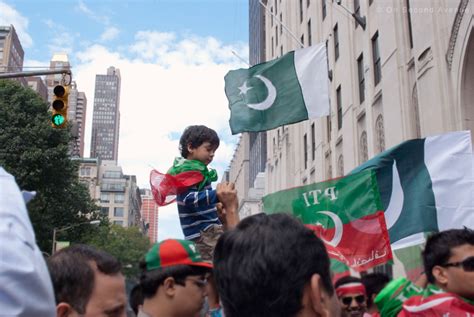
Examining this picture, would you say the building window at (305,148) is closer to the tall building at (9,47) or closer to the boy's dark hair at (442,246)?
the boy's dark hair at (442,246)

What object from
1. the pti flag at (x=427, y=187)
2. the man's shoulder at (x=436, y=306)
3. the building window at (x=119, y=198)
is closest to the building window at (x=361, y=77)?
the pti flag at (x=427, y=187)

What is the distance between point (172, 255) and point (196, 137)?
4.14 ft

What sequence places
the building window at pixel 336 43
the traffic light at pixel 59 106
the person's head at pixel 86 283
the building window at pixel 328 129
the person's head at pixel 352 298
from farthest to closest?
the building window at pixel 328 129, the building window at pixel 336 43, the traffic light at pixel 59 106, the person's head at pixel 352 298, the person's head at pixel 86 283

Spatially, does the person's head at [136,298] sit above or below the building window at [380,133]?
Result: below

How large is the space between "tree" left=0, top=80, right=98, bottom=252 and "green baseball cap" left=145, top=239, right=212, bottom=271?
2481cm

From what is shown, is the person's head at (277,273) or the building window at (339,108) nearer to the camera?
the person's head at (277,273)

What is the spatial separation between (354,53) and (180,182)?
16.8 metres

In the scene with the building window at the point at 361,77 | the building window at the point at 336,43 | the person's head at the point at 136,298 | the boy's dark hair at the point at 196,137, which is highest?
the building window at the point at 336,43

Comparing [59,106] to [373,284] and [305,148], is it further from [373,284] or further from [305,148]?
[305,148]

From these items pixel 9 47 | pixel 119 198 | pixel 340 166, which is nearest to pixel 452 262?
pixel 340 166

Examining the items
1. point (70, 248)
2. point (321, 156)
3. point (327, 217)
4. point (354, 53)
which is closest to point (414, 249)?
point (327, 217)

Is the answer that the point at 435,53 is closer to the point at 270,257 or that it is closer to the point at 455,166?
the point at 455,166

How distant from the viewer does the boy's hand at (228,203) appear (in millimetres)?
3129

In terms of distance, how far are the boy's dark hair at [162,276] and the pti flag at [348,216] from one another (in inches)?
108
